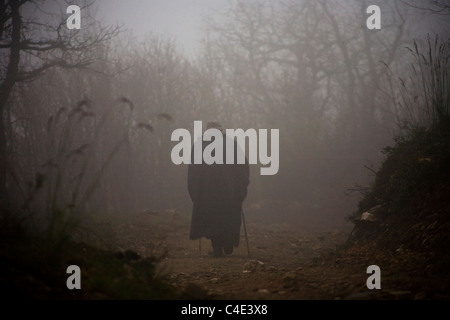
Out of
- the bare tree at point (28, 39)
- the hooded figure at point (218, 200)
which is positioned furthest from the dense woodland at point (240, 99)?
the hooded figure at point (218, 200)

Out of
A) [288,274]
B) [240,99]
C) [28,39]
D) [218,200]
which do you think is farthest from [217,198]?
[240,99]

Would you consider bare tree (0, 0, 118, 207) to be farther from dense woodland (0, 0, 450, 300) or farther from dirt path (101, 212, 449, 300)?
dirt path (101, 212, 449, 300)

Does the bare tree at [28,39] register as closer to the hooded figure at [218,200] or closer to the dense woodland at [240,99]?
the dense woodland at [240,99]

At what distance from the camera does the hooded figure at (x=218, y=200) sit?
785cm

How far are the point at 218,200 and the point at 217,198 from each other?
5cm

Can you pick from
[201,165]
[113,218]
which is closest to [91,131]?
[113,218]

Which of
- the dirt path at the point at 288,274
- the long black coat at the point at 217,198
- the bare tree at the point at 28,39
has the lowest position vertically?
the dirt path at the point at 288,274

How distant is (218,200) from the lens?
805 cm

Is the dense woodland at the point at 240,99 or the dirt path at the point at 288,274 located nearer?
the dirt path at the point at 288,274

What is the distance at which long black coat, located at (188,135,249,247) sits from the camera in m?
7.86

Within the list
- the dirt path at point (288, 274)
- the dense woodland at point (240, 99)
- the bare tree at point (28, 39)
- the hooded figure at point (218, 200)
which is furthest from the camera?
the dense woodland at point (240, 99)

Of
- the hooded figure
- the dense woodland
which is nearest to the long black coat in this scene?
the hooded figure
